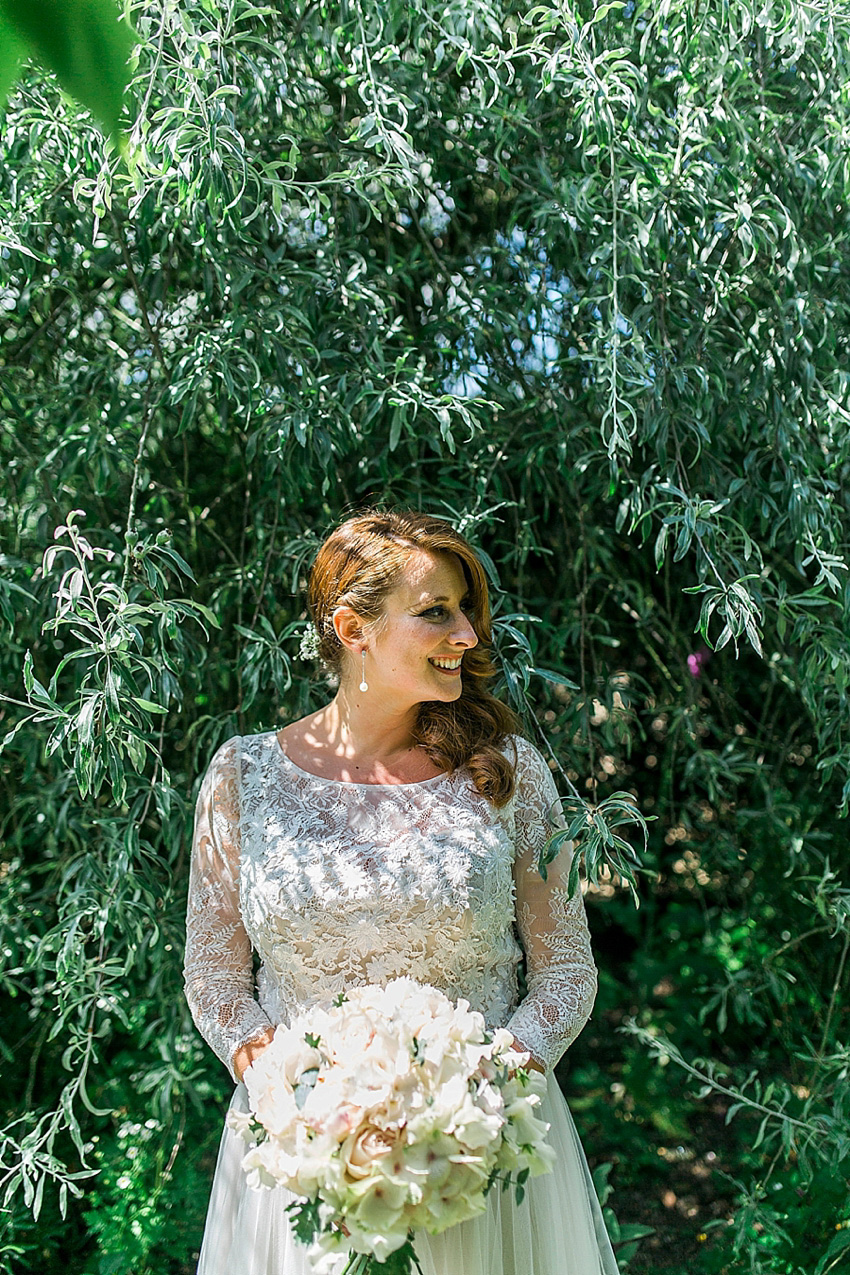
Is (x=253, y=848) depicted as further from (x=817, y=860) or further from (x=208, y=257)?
(x=817, y=860)

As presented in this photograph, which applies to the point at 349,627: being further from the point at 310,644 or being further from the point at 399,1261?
the point at 399,1261

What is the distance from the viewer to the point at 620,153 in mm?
2104

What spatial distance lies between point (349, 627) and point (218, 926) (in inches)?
22.7

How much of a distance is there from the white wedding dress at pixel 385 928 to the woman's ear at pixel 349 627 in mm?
246

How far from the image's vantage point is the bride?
177 centimetres

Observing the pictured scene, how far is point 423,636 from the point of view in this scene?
1.82m

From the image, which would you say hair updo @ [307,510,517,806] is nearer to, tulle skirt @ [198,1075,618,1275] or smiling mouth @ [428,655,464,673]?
smiling mouth @ [428,655,464,673]

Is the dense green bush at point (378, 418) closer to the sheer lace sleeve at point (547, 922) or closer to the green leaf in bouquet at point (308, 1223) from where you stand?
the sheer lace sleeve at point (547, 922)

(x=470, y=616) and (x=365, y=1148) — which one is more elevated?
(x=470, y=616)

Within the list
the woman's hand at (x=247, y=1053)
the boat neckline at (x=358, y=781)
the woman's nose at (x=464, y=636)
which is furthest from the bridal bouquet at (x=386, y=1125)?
the woman's nose at (x=464, y=636)

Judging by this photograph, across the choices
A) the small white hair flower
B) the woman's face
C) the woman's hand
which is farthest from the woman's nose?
the woman's hand

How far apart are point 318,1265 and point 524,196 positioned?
2099 mm

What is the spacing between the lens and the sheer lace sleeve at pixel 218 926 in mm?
1831

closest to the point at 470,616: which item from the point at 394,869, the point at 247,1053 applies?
the point at 394,869
